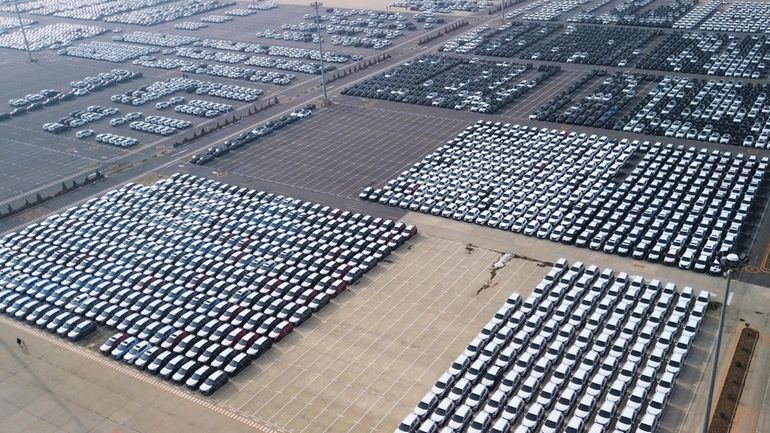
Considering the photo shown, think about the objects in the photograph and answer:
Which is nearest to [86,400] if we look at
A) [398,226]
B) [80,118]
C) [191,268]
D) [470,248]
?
[191,268]

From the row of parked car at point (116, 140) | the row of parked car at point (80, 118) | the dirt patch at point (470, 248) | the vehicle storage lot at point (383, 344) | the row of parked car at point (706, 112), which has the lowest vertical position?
the vehicle storage lot at point (383, 344)

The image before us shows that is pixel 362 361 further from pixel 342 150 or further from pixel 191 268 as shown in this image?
pixel 342 150

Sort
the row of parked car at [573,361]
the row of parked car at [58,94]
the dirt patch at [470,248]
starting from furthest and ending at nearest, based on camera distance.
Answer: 1. the row of parked car at [58,94]
2. the dirt patch at [470,248]
3. the row of parked car at [573,361]

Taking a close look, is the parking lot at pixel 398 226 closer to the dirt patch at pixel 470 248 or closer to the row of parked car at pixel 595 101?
the dirt patch at pixel 470 248

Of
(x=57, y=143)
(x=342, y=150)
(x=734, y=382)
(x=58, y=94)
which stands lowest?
(x=734, y=382)

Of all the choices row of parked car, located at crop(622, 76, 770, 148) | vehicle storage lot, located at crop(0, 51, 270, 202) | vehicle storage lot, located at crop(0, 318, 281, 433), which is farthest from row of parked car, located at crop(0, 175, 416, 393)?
row of parked car, located at crop(622, 76, 770, 148)

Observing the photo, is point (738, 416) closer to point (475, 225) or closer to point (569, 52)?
point (475, 225)

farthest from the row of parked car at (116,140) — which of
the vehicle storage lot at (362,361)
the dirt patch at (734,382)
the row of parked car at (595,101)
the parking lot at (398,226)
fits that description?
the dirt patch at (734,382)
